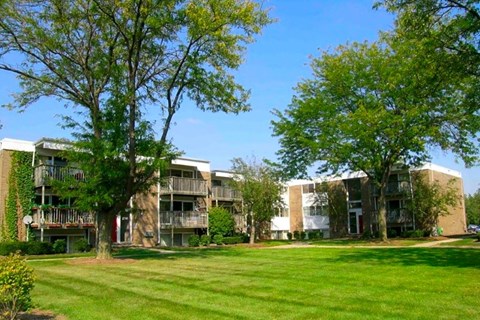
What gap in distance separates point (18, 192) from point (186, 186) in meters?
13.1

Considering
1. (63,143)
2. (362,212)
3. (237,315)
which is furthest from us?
(362,212)

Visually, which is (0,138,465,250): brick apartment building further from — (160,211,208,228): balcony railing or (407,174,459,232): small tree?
(407,174,459,232): small tree

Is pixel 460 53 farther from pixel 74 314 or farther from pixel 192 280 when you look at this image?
pixel 74 314

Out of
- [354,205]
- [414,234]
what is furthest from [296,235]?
[414,234]

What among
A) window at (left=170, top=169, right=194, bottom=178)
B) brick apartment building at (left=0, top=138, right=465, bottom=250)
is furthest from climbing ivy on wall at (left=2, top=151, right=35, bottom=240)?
window at (left=170, top=169, right=194, bottom=178)

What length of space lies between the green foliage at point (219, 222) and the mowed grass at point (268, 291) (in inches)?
856

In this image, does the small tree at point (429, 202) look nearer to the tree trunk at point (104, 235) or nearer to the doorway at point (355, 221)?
the doorway at point (355, 221)

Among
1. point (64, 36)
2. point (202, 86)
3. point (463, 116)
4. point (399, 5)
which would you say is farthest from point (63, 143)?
point (463, 116)

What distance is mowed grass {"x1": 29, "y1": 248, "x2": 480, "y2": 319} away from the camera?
8.59 metres

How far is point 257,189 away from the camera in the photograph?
A: 38.0 metres

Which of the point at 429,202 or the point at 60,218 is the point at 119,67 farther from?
the point at 429,202

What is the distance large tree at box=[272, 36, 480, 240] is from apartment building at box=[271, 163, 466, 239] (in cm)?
744

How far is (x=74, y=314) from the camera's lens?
29.1ft

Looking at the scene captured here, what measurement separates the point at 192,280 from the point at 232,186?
2667 centimetres
